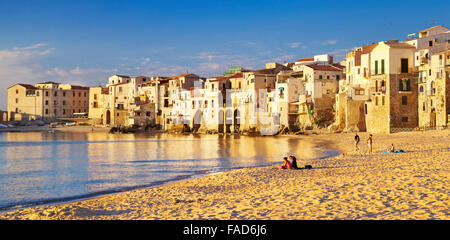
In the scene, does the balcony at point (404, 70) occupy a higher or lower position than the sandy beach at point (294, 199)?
higher

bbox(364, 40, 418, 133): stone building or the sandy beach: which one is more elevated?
bbox(364, 40, 418, 133): stone building

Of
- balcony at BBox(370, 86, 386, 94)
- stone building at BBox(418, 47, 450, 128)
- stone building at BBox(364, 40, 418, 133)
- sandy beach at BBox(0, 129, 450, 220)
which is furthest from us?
balcony at BBox(370, 86, 386, 94)

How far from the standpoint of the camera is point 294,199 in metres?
10.3

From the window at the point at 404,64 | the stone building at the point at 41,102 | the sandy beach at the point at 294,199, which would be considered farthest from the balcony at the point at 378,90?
the stone building at the point at 41,102

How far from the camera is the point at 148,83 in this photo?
84.1 metres

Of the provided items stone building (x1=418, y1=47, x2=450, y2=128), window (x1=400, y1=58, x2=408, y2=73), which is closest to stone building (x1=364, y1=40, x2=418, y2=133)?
window (x1=400, y1=58, x2=408, y2=73)

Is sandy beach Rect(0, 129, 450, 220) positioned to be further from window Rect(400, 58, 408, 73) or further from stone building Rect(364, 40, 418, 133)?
window Rect(400, 58, 408, 73)

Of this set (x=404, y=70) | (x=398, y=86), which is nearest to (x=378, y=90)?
(x=398, y=86)

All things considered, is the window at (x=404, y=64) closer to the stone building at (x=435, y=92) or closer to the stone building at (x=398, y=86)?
the stone building at (x=398, y=86)

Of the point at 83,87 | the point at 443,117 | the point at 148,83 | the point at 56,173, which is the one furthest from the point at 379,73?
the point at 83,87

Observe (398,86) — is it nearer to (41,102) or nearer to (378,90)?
(378,90)

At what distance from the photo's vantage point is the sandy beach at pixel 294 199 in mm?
8547

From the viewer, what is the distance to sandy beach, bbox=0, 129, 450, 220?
8547 mm
